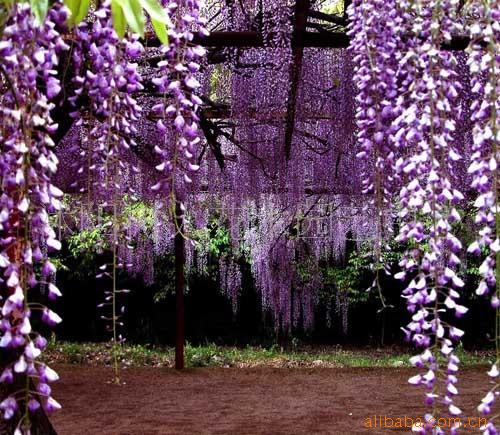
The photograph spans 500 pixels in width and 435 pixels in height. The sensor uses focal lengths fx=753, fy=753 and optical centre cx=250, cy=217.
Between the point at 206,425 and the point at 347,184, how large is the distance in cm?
279

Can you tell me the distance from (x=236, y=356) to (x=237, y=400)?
3347 mm

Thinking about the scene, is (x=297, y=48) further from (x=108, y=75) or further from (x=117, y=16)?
(x=117, y=16)

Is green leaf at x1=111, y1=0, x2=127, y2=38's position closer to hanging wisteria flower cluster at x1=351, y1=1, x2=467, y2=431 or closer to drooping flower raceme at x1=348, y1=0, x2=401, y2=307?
hanging wisteria flower cluster at x1=351, y1=1, x2=467, y2=431

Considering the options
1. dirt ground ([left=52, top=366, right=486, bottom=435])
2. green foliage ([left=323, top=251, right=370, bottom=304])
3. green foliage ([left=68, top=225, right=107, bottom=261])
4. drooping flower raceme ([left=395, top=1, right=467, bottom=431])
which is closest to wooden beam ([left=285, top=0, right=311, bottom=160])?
drooping flower raceme ([left=395, top=1, right=467, bottom=431])

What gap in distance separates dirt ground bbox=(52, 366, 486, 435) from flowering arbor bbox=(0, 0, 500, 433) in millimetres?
885

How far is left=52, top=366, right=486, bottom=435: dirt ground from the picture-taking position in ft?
16.3

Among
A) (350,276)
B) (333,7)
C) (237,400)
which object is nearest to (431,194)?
(237,400)

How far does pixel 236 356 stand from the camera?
930 cm

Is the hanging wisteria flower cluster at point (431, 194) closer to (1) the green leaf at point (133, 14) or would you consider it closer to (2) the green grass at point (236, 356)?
(1) the green leaf at point (133, 14)

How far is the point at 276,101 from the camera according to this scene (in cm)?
542

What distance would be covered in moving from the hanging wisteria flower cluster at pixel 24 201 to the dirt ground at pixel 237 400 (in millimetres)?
3249

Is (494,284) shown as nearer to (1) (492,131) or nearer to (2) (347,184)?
(1) (492,131)

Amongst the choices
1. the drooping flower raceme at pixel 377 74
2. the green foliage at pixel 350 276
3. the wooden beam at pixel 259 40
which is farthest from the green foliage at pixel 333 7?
the green foliage at pixel 350 276

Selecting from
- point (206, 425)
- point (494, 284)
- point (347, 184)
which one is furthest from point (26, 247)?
point (347, 184)
